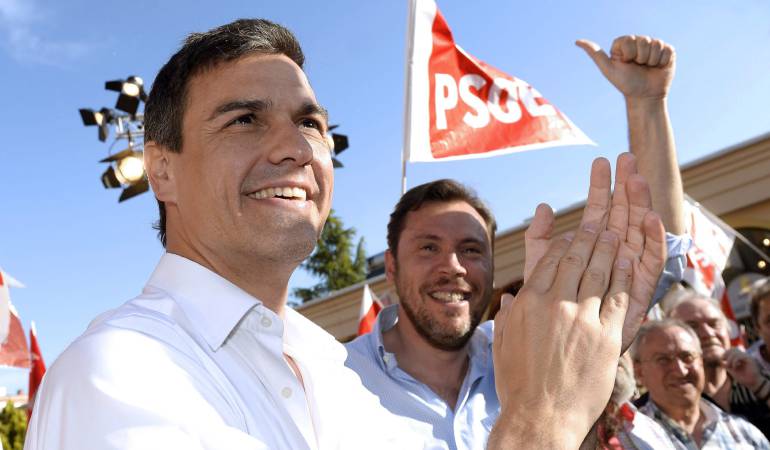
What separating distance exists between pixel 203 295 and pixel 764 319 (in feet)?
13.7

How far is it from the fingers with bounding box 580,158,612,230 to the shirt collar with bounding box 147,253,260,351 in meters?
0.67

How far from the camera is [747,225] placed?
563 inches

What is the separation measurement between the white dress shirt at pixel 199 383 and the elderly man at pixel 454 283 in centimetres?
115

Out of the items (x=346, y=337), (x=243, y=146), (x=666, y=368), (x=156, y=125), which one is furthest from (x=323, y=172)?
A: (x=346, y=337)

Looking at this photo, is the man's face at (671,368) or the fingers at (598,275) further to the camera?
the man's face at (671,368)

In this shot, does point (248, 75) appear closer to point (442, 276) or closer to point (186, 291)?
point (186, 291)

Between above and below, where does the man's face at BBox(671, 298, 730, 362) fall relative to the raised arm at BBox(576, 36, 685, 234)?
below

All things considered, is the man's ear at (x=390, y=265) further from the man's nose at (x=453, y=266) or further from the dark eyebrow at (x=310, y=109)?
the dark eyebrow at (x=310, y=109)

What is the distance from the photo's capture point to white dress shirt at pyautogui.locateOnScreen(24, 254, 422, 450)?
113cm

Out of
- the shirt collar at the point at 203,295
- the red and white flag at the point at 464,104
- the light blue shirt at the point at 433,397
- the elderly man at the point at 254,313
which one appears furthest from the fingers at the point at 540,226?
the red and white flag at the point at 464,104

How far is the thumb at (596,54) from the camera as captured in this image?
2.82 metres

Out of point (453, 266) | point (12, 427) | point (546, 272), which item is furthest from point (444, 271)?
point (12, 427)

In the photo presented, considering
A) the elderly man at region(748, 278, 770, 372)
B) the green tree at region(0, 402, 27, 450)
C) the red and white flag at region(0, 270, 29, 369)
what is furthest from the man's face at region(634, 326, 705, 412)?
the green tree at region(0, 402, 27, 450)

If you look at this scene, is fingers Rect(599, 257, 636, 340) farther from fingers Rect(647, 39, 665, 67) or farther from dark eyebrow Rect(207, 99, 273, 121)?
fingers Rect(647, 39, 665, 67)
